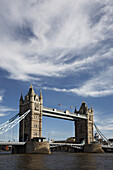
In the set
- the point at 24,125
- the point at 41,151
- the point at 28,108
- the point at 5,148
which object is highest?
the point at 28,108

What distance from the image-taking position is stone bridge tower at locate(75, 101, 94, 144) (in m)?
111

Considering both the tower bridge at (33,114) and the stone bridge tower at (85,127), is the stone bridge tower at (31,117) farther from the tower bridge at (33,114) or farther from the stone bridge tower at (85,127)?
the stone bridge tower at (85,127)

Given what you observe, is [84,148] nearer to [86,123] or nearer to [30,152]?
[86,123]

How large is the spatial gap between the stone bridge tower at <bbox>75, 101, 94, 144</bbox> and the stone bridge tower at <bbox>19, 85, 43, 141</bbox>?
109 feet

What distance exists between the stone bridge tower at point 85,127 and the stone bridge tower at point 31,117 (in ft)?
109

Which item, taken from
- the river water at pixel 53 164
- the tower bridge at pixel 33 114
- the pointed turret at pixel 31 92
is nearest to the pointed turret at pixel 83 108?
the tower bridge at pixel 33 114

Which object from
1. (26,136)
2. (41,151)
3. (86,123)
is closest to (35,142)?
(41,151)

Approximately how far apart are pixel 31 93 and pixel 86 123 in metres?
39.4

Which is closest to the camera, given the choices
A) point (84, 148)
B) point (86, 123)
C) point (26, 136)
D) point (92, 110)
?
point (26, 136)

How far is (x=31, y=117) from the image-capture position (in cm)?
8388

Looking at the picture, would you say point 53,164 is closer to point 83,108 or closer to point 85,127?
point 85,127

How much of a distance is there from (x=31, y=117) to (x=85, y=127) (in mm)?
38815

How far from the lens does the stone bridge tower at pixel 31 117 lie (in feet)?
274

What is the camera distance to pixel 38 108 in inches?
3435
